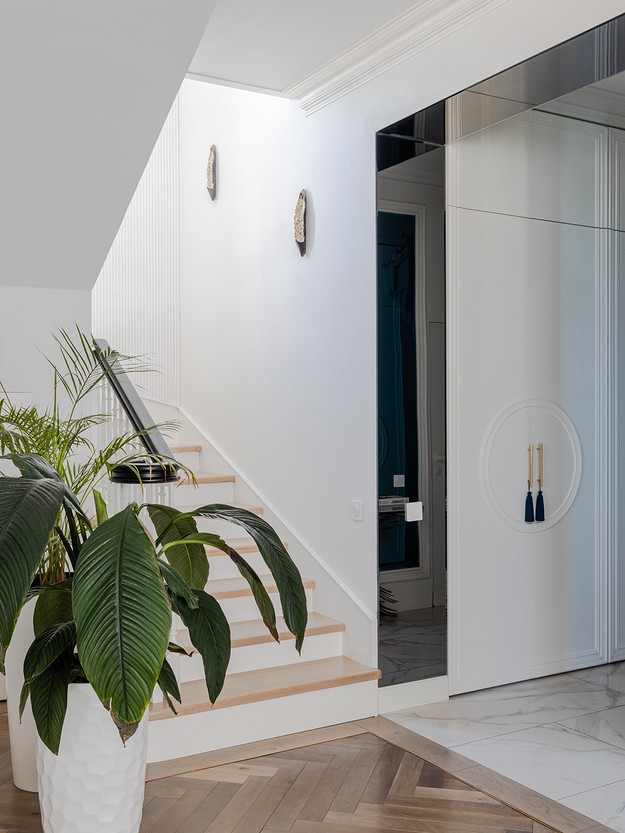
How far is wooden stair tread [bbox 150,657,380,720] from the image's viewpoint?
335 centimetres

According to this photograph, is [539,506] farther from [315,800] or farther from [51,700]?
[51,700]

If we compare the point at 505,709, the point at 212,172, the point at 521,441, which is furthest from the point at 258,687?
the point at 212,172

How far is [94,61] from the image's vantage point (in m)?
2.56

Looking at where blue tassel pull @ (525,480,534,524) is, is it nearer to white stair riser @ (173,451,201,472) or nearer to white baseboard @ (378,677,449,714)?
white baseboard @ (378,677,449,714)

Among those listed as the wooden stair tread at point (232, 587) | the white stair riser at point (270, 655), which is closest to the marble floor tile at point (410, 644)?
the white stair riser at point (270, 655)

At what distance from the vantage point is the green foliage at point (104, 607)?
179 cm

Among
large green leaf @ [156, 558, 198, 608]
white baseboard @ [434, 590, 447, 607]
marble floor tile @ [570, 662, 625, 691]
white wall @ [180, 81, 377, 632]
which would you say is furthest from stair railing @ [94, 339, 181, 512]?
marble floor tile @ [570, 662, 625, 691]

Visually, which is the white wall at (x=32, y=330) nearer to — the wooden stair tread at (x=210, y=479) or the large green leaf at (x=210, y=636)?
the large green leaf at (x=210, y=636)

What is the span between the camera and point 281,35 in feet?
11.9

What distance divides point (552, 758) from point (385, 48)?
122 inches

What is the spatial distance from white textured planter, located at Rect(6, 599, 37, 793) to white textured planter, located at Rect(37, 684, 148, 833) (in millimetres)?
675

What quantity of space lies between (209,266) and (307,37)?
6.75ft

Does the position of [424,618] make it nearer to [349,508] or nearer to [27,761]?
[349,508]

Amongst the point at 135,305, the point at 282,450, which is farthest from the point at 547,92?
the point at 135,305
